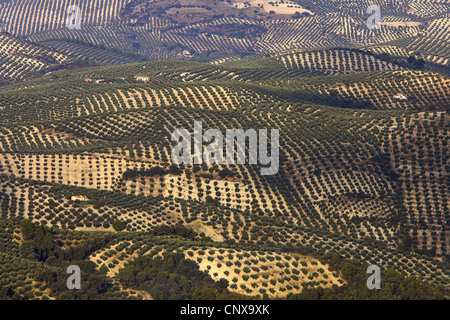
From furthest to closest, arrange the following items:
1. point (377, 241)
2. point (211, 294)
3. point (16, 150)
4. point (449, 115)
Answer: point (449, 115)
point (16, 150)
point (377, 241)
point (211, 294)

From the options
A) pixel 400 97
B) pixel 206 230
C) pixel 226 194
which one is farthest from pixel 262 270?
pixel 400 97

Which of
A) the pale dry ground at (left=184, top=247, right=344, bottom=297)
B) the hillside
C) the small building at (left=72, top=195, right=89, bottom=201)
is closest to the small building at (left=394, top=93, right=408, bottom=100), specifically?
the hillside

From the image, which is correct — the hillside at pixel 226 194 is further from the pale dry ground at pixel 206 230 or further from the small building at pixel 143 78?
the small building at pixel 143 78

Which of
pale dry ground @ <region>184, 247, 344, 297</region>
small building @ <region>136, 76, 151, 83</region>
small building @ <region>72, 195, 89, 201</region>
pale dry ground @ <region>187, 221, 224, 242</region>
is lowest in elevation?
pale dry ground @ <region>184, 247, 344, 297</region>

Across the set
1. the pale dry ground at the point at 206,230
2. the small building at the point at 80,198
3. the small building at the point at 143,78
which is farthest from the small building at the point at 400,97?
the small building at the point at 80,198

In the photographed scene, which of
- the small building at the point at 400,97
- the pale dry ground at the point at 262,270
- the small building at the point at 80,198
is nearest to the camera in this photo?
the pale dry ground at the point at 262,270

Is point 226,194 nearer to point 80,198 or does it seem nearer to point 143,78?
point 80,198

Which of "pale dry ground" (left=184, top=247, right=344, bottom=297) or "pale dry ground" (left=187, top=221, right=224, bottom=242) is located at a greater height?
"pale dry ground" (left=187, top=221, right=224, bottom=242)

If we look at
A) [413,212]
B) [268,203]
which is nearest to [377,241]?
[413,212]

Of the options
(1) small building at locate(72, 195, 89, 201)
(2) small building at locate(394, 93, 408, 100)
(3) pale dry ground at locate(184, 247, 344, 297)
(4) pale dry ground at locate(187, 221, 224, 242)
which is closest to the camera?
(3) pale dry ground at locate(184, 247, 344, 297)

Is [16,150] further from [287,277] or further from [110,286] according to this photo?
[287,277]

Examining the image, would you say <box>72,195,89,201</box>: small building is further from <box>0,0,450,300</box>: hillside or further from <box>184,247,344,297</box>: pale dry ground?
<box>184,247,344,297</box>: pale dry ground
